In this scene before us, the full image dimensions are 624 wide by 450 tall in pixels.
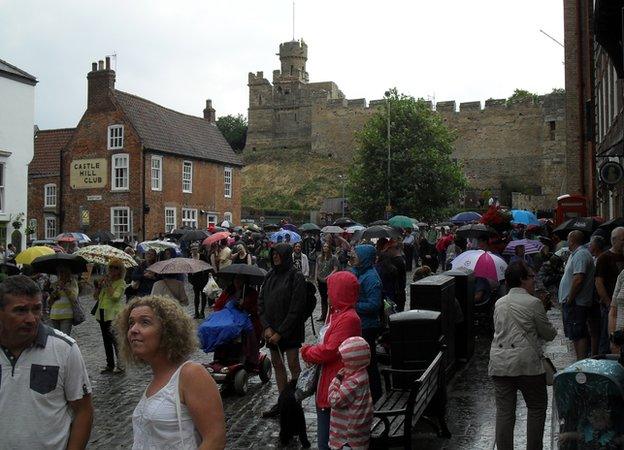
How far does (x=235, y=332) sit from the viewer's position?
9.31m

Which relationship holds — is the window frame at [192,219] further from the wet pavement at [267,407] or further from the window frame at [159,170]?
the wet pavement at [267,407]

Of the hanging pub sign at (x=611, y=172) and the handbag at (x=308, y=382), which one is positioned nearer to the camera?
the handbag at (x=308, y=382)

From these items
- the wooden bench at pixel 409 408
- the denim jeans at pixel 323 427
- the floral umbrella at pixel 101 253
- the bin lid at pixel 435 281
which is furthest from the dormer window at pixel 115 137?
the denim jeans at pixel 323 427

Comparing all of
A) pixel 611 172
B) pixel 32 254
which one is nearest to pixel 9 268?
pixel 32 254

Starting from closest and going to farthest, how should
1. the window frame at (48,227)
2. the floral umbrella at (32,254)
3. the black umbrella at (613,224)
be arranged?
the black umbrella at (613,224), the floral umbrella at (32,254), the window frame at (48,227)

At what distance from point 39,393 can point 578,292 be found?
23.8ft

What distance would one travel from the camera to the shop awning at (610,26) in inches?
504

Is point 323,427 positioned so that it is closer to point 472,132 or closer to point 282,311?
point 282,311

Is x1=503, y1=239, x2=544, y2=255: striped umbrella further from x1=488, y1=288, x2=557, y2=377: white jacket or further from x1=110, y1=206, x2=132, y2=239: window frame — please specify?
x1=110, y1=206, x2=132, y2=239: window frame

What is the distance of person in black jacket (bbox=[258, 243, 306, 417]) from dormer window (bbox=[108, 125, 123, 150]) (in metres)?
31.1

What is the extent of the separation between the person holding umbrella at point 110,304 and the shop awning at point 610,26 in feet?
29.4

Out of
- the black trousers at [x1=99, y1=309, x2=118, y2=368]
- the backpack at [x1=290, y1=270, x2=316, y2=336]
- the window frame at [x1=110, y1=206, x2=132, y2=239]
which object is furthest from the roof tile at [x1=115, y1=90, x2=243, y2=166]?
the backpack at [x1=290, y1=270, x2=316, y2=336]

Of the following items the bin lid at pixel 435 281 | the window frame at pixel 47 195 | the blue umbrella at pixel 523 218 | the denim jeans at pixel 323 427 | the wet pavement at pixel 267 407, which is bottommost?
the wet pavement at pixel 267 407

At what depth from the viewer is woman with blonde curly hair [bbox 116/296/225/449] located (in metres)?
3.42
